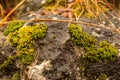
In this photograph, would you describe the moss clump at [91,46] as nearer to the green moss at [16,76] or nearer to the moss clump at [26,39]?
the moss clump at [26,39]

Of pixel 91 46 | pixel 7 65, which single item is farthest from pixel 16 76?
pixel 91 46

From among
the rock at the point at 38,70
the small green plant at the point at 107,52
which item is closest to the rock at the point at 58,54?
the rock at the point at 38,70

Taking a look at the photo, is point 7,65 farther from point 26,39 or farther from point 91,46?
point 91,46

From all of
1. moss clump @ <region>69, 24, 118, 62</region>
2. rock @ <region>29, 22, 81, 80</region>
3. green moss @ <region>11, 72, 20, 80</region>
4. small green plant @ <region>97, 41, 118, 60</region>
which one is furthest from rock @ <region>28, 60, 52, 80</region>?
small green plant @ <region>97, 41, 118, 60</region>

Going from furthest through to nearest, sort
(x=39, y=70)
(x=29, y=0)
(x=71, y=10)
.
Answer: (x=29, y=0) < (x=71, y=10) < (x=39, y=70)

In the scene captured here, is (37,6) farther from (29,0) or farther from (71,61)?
(71,61)

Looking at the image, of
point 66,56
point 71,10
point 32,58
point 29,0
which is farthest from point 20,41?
point 29,0
